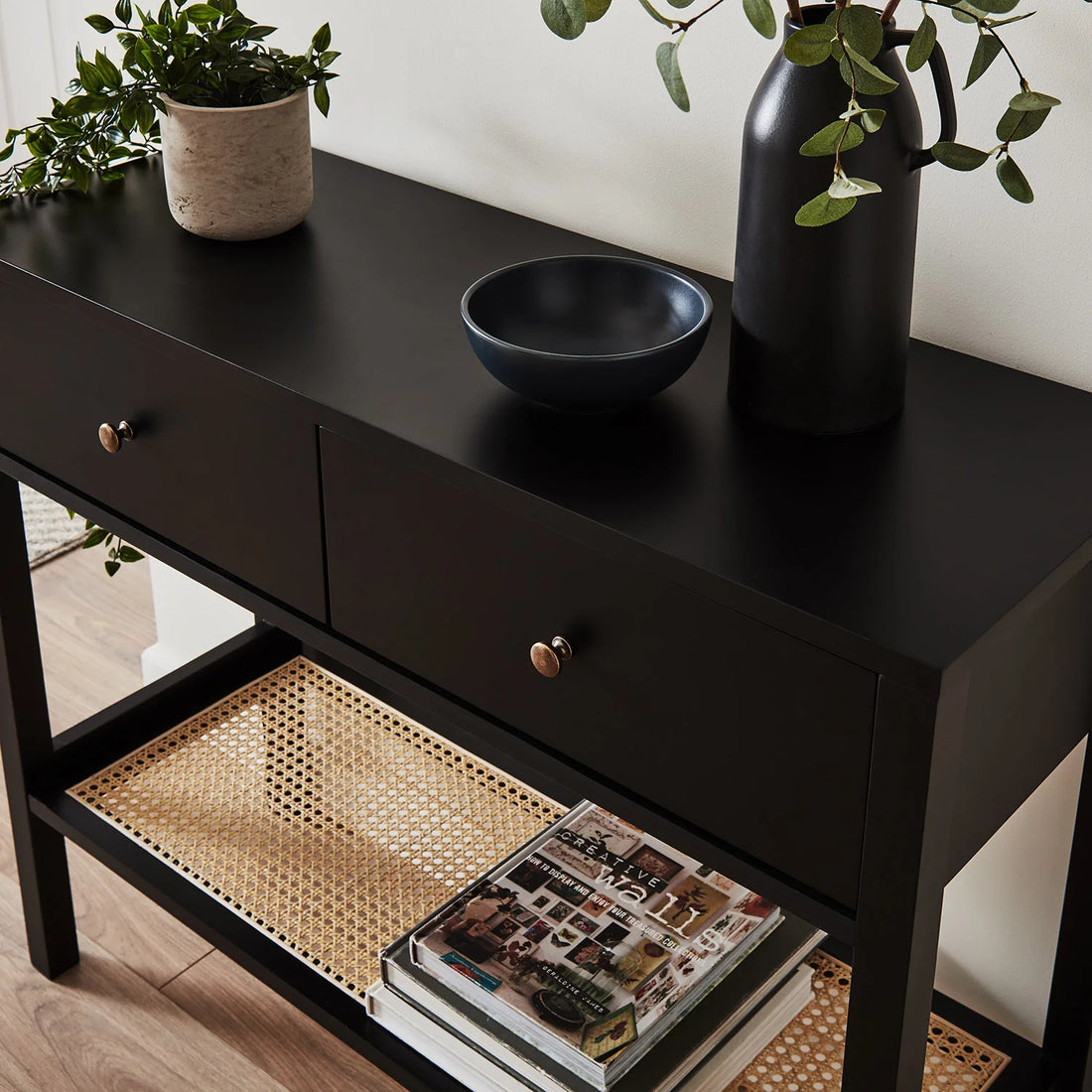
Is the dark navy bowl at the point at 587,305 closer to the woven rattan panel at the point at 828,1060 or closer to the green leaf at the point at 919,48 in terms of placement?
the green leaf at the point at 919,48

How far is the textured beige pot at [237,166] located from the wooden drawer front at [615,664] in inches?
12.7

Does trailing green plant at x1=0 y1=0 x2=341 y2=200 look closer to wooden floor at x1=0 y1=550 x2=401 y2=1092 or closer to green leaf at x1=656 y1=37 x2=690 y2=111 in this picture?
green leaf at x1=656 y1=37 x2=690 y2=111

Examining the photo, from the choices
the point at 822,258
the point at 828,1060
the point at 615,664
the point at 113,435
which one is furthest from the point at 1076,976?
the point at 113,435

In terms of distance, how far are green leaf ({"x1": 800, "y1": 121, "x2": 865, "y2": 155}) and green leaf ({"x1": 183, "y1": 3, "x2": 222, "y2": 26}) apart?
623mm

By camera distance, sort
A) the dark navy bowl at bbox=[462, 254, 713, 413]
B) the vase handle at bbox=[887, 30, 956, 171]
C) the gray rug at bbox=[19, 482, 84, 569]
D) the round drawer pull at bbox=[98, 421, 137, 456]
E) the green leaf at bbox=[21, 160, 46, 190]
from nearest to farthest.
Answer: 1. the vase handle at bbox=[887, 30, 956, 171]
2. the dark navy bowl at bbox=[462, 254, 713, 413]
3. the round drawer pull at bbox=[98, 421, 137, 456]
4. the green leaf at bbox=[21, 160, 46, 190]
5. the gray rug at bbox=[19, 482, 84, 569]

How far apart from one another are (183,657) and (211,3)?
1.09 meters

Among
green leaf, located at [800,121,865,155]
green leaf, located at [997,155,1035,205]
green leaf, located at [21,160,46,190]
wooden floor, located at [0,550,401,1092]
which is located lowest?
wooden floor, located at [0,550,401,1092]

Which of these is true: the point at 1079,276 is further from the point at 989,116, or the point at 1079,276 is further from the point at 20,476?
the point at 20,476

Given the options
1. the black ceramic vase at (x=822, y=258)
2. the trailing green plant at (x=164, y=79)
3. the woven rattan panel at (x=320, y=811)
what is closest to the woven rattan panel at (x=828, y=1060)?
the woven rattan panel at (x=320, y=811)

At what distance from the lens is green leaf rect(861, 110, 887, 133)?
0.80m

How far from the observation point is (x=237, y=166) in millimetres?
1211

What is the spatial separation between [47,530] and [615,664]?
1.89 meters

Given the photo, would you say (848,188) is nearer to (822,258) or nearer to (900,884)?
(822,258)

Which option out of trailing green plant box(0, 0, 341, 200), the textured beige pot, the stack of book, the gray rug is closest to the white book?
the stack of book
